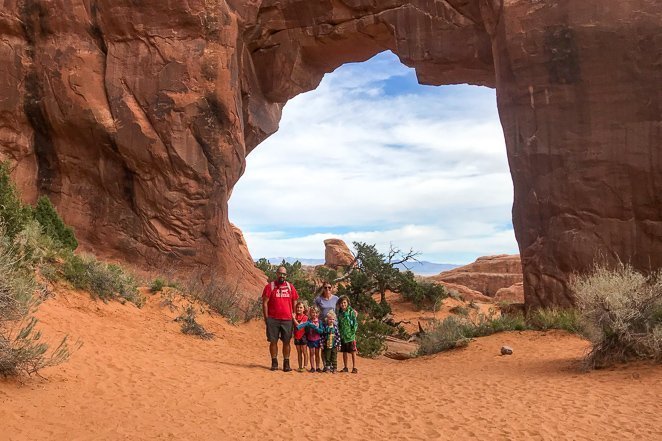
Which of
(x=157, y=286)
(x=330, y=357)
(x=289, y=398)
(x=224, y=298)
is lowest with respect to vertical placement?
(x=289, y=398)

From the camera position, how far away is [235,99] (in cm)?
1808

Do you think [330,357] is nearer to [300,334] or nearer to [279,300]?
[300,334]

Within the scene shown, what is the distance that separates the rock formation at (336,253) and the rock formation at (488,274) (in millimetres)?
6537

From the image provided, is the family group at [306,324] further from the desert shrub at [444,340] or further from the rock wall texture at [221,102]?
the rock wall texture at [221,102]

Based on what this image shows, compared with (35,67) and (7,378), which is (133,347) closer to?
(7,378)

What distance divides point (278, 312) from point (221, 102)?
10.00 metres

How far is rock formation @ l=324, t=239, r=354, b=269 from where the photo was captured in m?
39.6

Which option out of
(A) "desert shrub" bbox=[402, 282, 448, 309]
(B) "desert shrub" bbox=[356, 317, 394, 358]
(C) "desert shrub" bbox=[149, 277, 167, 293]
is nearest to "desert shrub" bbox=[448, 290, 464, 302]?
(A) "desert shrub" bbox=[402, 282, 448, 309]

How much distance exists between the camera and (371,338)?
1461cm

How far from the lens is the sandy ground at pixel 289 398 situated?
5.38m

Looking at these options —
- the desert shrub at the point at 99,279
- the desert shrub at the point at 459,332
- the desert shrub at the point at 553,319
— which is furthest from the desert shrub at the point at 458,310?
the desert shrub at the point at 99,279

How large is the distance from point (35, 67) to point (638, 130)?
1644 centimetres

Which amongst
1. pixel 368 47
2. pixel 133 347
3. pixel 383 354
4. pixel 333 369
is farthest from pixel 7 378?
pixel 368 47

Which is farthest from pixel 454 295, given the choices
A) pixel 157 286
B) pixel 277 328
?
pixel 277 328
